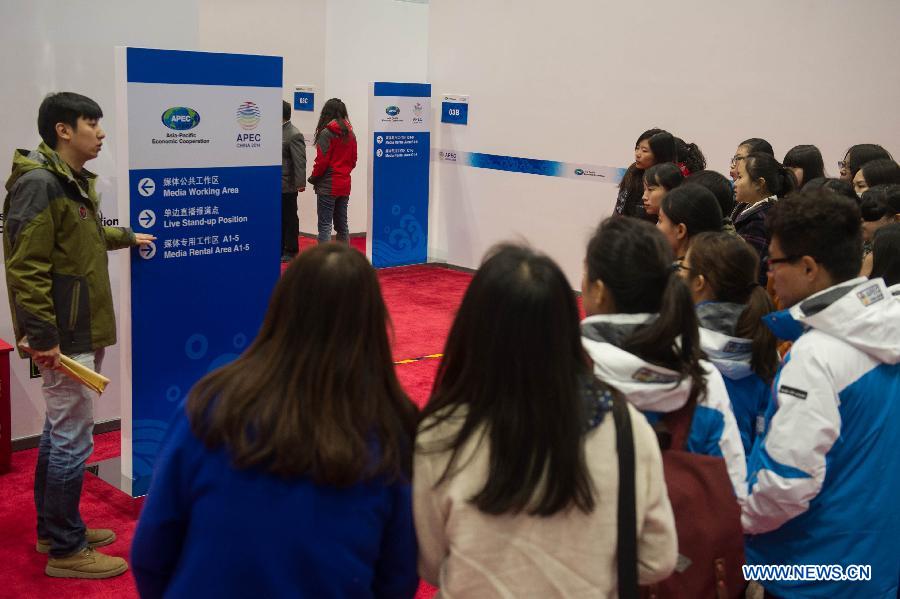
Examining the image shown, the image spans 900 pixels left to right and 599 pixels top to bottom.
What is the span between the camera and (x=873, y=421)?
6.88 feet

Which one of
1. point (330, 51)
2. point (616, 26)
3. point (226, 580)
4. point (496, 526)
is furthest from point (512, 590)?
point (330, 51)

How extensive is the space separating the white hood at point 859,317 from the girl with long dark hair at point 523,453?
0.77m

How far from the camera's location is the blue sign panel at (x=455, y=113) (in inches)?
370

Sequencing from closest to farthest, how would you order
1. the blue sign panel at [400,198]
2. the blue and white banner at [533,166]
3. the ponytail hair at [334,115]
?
the blue and white banner at [533,166], the ponytail hair at [334,115], the blue sign panel at [400,198]

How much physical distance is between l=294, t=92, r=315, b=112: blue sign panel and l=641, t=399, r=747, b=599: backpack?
965 centimetres

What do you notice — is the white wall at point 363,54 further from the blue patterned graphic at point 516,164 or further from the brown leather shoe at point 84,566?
the brown leather shoe at point 84,566

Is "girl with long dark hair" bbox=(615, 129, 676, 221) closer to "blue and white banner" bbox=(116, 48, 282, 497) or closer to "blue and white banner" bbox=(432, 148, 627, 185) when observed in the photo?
"blue and white banner" bbox=(116, 48, 282, 497)

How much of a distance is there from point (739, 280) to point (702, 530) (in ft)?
3.06

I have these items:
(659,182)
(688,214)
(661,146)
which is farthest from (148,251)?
(661,146)

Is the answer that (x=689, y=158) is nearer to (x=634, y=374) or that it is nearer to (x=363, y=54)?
(x=634, y=374)

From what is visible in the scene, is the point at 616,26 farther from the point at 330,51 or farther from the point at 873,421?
the point at 873,421

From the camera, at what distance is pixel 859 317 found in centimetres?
208

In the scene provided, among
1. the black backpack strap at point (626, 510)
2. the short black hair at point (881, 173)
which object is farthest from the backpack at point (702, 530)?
the short black hair at point (881, 173)

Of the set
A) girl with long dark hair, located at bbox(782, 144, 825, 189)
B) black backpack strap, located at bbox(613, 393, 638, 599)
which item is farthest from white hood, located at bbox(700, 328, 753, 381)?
girl with long dark hair, located at bbox(782, 144, 825, 189)
